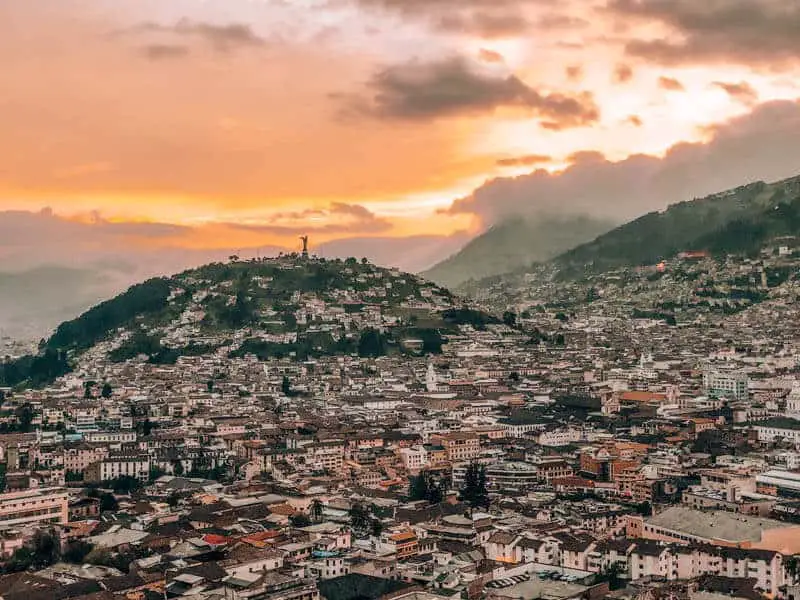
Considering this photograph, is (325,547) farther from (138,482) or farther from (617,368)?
(617,368)

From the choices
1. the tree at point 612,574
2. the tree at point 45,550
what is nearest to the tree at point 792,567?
the tree at point 612,574

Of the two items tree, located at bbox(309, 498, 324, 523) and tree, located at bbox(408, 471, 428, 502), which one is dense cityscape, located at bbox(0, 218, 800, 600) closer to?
tree, located at bbox(408, 471, 428, 502)

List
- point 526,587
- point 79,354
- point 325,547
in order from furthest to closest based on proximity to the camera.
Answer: point 79,354 → point 325,547 → point 526,587

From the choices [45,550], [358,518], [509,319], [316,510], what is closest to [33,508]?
[45,550]

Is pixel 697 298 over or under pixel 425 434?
over

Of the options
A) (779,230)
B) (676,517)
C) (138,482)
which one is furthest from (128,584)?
(779,230)

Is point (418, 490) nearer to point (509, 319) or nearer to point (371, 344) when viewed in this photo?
point (371, 344)
